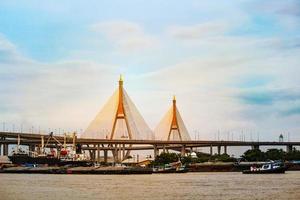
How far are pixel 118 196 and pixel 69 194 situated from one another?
10.5 feet

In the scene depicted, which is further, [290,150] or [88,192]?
[290,150]

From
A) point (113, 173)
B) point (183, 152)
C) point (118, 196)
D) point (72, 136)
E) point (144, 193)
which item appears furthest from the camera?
point (183, 152)

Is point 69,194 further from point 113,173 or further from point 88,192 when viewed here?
point 113,173

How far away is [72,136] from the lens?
118 meters

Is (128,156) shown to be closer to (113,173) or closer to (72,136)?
(72,136)

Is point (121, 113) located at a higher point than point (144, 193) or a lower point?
higher

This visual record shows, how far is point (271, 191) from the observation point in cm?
4231

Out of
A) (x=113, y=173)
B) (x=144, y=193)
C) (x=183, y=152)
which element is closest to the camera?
(x=144, y=193)

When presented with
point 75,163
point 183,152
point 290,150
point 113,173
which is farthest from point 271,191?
point 290,150

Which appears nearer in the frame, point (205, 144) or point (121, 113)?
point (121, 113)

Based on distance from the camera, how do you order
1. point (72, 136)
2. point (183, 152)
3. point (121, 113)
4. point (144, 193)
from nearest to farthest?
point (144, 193)
point (121, 113)
point (72, 136)
point (183, 152)

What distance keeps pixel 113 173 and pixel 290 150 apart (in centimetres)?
7107

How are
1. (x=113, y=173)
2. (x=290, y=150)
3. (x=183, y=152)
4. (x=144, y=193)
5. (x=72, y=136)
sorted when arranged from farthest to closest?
(x=290, y=150) → (x=183, y=152) → (x=72, y=136) → (x=113, y=173) → (x=144, y=193)

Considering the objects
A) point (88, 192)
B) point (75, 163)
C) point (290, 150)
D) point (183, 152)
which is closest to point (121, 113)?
point (75, 163)
